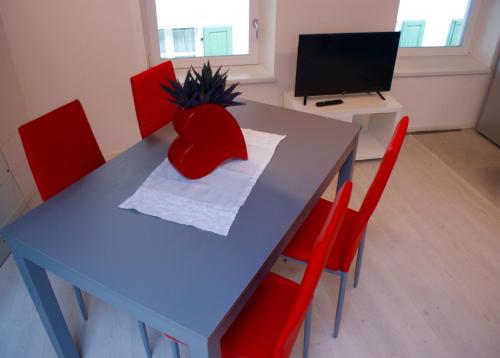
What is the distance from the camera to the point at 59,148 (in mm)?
1645

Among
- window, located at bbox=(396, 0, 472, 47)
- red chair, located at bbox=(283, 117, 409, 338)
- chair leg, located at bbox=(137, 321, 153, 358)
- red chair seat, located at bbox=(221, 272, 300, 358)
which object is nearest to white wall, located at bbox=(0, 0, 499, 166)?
window, located at bbox=(396, 0, 472, 47)

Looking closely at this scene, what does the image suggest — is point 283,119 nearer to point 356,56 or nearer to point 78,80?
point 356,56

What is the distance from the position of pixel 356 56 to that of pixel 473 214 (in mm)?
1330

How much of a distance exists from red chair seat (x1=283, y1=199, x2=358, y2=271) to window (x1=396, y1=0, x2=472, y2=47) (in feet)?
7.37

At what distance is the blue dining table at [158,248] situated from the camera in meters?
1.05

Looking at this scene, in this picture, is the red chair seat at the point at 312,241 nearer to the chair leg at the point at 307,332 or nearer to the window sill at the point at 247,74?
the chair leg at the point at 307,332

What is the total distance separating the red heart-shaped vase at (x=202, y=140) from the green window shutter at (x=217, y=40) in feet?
5.78

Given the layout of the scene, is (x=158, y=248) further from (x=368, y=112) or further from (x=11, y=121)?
(x=368, y=112)

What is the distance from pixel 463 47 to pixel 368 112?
1.38 metres

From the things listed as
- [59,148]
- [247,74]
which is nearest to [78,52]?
[247,74]

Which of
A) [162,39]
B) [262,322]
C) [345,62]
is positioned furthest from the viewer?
[162,39]

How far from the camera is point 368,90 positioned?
3.03 metres

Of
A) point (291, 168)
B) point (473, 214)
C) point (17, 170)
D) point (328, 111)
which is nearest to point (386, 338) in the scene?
point (291, 168)

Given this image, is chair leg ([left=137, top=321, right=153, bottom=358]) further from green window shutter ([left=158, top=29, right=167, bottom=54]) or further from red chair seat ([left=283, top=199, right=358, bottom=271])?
green window shutter ([left=158, top=29, right=167, bottom=54])
